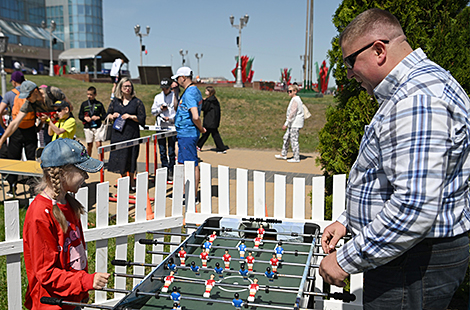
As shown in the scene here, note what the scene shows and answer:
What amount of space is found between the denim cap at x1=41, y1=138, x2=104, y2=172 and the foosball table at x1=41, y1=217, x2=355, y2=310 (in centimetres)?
65

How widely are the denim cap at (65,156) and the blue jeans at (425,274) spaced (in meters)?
1.83

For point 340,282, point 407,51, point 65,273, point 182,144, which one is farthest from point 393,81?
point 182,144

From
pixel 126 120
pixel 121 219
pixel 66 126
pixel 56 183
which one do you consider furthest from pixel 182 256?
pixel 66 126

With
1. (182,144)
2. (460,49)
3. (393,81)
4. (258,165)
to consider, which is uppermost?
(460,49)

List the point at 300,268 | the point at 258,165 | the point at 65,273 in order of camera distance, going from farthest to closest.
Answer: the point at 258,165 < the point at 300,268 < the point at 65,273

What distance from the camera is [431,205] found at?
1.61 m

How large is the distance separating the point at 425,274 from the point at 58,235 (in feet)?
6.72

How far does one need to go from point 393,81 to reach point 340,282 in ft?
3.18

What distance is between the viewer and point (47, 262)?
2305 mm

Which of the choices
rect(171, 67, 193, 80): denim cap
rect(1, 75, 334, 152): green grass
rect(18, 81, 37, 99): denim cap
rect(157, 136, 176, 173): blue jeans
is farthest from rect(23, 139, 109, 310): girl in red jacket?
rect(1, 75, 334, 152): green grass

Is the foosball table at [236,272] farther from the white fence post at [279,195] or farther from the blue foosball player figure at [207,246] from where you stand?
the white fence post at [279,195]

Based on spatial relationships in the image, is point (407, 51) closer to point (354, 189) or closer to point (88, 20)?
point (354, 189)

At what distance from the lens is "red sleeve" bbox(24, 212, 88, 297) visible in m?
2.29

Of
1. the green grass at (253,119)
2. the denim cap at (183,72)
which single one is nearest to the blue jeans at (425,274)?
the denim cap at (183,72)
